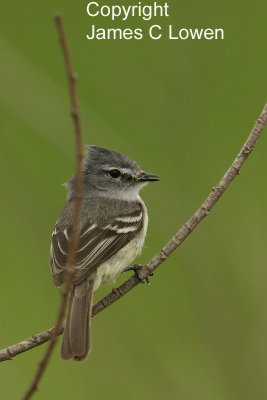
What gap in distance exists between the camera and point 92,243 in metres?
4.14

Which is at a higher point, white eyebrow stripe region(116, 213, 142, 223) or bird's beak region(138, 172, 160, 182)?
bird's beak region(138, 172, 160, 182)

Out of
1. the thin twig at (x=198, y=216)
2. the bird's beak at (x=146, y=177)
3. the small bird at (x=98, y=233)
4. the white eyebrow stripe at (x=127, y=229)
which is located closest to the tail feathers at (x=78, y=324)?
the small bird at (x=98, y=233)

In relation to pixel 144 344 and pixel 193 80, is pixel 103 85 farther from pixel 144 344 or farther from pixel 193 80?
pixel 144 344

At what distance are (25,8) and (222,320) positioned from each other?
11.2 ft

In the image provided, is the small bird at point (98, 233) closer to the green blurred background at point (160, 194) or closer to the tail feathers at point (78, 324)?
the tail feathers at point (78, 324)

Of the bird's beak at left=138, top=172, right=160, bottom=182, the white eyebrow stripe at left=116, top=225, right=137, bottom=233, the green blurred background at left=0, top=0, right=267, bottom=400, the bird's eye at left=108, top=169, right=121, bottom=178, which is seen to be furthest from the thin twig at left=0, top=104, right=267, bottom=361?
the bird's eye at left=108, top=169, right=121, bottom=178

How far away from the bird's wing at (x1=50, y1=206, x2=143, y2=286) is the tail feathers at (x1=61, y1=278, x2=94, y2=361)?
0.09 m

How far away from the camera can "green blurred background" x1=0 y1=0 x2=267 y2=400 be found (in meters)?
4.44

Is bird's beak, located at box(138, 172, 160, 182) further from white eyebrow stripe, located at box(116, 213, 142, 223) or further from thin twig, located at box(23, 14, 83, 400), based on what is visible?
thin twig, located at box(23, 14, 83, 400)

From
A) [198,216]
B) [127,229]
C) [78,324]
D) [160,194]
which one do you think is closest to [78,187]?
[198,216]

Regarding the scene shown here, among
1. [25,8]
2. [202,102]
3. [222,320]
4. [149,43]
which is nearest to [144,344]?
[222,320]

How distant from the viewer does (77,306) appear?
381 cm

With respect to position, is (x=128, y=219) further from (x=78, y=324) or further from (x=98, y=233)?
(x=78, y=324)

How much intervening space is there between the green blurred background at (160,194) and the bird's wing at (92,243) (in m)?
0.29
